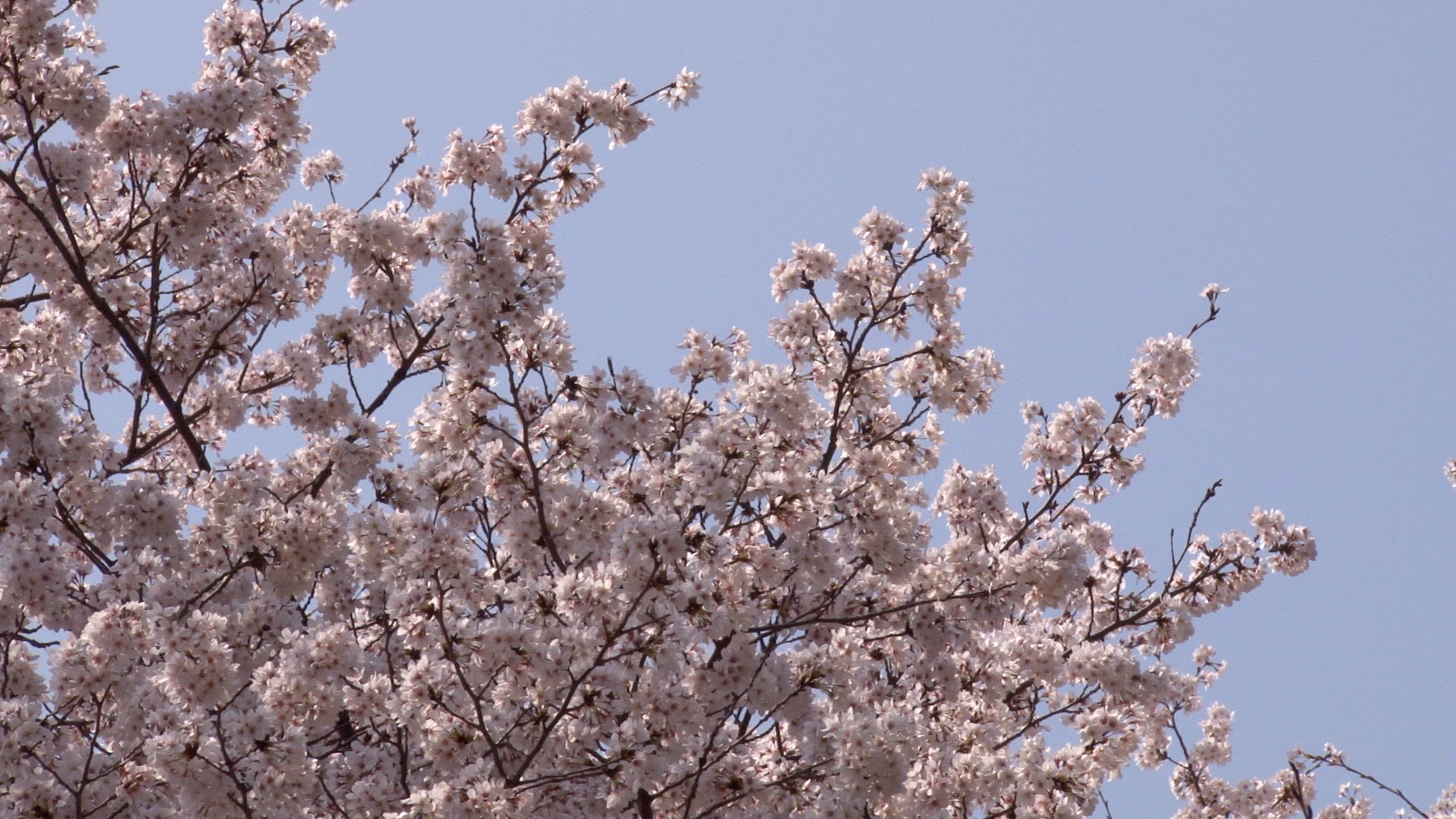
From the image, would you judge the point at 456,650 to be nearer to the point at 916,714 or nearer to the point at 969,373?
the point at 916,714

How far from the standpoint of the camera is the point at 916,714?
8297 millimetres

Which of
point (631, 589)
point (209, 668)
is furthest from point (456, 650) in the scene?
point (209, 668)

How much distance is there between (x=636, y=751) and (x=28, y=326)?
26.7 feet

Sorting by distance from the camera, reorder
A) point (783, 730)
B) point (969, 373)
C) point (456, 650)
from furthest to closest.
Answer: point (969, 373), point (783, 730), point (456, 650)

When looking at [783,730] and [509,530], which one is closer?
[509,530]

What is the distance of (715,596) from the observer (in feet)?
27.4

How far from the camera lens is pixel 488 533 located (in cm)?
934

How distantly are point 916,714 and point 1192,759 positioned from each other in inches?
351

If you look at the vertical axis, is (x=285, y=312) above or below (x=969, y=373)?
above

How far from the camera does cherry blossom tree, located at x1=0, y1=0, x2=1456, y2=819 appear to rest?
7730 millimetres

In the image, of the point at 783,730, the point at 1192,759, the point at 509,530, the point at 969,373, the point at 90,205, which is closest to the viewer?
the point at 509,530

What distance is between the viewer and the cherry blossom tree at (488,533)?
25.4 ft

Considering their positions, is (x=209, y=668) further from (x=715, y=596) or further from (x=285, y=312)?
(x=285, y=312)

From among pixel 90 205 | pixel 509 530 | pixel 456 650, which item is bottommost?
pixel 456 650
